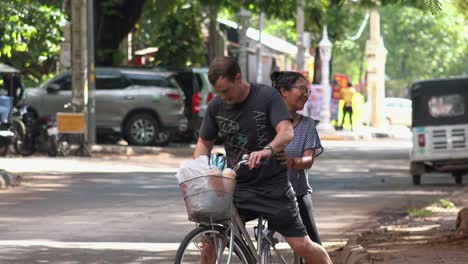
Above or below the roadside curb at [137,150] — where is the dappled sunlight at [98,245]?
above

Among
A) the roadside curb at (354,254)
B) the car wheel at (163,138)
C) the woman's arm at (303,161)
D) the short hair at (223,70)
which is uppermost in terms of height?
the short hair at (223,70)

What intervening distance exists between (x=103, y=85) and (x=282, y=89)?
25393 millimetres

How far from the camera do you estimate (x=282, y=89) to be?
352 inches

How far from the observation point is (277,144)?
784cm

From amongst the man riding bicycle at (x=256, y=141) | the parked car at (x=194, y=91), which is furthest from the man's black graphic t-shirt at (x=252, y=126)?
the parked car at (x=194, y=91)

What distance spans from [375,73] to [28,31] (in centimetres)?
2608

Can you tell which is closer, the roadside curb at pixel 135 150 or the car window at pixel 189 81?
the roadside curb at pixel 135 150

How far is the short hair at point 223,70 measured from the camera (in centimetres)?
778

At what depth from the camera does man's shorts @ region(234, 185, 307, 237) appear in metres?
8.07

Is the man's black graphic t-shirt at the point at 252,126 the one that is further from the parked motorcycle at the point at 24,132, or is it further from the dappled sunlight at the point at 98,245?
the parked motorcycle at the point at 24,132

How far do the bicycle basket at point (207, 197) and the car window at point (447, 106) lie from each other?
1864cm

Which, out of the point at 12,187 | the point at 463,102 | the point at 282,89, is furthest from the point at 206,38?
the point at 282,89

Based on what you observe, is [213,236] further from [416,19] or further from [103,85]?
[416,19]

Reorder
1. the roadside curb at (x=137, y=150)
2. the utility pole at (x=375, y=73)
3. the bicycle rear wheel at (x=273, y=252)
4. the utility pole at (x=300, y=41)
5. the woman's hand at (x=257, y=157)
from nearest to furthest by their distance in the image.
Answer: the woman's hand at (x=257, y=157) → the bicycle rear wheel at (x=273, y=252) → the roadside curb at (x=137, y=150) → the utility pole at (x=300, y=41) → the utility pole at (x=375, y=73)
